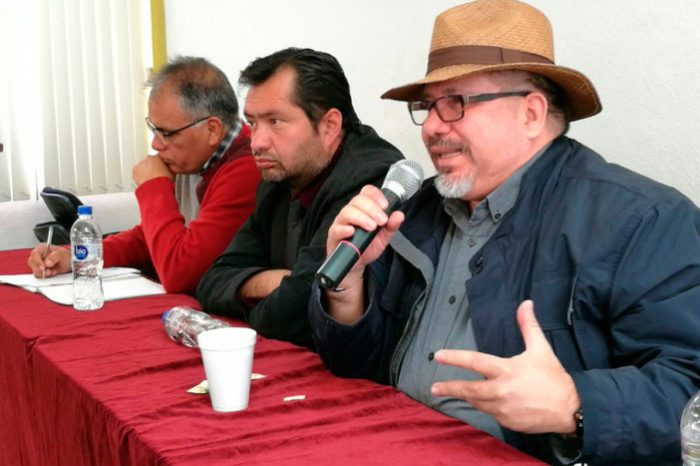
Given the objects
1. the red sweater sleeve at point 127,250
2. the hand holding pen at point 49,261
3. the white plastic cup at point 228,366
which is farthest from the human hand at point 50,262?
the white plastic cup at point 228,366

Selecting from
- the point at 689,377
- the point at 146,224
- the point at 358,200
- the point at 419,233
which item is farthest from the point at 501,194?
the point at 146,224

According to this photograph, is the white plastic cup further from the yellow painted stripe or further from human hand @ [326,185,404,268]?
the yellow painted stripe

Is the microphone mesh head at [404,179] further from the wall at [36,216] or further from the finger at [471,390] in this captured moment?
the wall at [36,216]

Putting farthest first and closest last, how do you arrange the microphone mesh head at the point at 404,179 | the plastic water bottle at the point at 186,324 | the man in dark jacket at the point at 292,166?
the man in dark jacket at the point at 292,166 < the plastic water bottle at the point at 186,324 < the microphone mesh head at the point at 404,179

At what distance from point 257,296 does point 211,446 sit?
809mm

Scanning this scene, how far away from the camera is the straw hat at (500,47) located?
53.8 inches

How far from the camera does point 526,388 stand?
1009mm

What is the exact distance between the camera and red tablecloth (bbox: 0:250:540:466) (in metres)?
1.05

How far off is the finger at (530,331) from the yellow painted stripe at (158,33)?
3.22 meters

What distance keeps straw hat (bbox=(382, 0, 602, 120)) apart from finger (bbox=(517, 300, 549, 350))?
1.61 feet

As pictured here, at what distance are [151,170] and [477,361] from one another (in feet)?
5.60

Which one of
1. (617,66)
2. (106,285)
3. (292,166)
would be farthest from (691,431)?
(106,285)

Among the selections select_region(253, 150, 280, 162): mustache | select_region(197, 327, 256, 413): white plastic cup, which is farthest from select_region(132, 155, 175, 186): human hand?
select_region(197, 327, 256, 413): white plastic cup

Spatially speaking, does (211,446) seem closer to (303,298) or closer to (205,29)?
(303,298)
